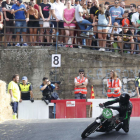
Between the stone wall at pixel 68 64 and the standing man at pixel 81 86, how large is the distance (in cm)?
136

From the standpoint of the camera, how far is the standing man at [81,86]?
53.5 feet

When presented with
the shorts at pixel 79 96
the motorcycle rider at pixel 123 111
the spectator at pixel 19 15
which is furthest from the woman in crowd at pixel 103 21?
the motorcycle rider at pixel 123 111

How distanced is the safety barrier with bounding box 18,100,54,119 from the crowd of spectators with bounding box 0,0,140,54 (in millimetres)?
3442

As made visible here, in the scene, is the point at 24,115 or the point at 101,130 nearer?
the point at 101,130

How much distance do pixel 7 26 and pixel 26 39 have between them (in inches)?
40.6

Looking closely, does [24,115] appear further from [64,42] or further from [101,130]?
[101,130]

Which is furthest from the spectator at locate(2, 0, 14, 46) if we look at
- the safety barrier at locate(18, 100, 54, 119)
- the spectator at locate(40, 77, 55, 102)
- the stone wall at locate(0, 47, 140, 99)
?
the safety barrier at locate(18, 100, 54, 119)

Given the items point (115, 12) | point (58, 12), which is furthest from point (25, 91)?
point (115, 12)

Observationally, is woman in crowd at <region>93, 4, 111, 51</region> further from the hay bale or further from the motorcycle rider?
the motorcycle rider

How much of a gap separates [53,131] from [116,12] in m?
8.94

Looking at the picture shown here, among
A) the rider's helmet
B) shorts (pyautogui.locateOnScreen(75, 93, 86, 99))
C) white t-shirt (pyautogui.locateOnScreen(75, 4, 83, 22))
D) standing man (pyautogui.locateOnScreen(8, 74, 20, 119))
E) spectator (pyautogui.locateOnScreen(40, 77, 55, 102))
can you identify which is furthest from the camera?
white t-shirt (pyautogui.locateOnScreen(75, 4, 83, 22))

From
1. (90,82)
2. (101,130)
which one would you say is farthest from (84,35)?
(101,130)

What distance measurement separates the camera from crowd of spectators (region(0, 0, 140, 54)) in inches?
675

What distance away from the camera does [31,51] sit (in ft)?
59.1
